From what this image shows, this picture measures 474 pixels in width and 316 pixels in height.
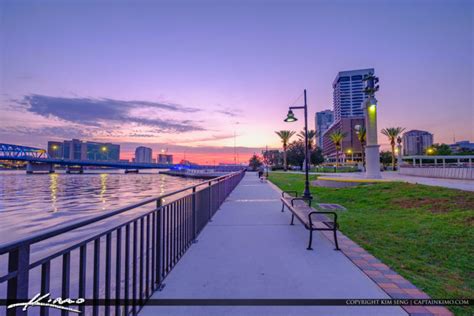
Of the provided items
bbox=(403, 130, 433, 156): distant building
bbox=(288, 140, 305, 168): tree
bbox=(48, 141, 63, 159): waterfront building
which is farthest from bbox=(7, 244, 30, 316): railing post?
bbox=(403, 130, 433, 156): distant building

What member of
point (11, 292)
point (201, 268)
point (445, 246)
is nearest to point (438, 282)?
point (445, 246)

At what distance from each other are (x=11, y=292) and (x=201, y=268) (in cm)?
264

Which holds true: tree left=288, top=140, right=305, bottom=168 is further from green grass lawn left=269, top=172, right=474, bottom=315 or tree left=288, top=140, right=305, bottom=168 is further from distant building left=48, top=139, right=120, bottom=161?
distant building left=48, top=139, right=120, bottom=161

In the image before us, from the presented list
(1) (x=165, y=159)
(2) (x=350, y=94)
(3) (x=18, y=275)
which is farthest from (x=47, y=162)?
(2) (x=350, y=94)

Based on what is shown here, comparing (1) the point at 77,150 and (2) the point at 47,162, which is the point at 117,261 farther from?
(1) the point at 77,150

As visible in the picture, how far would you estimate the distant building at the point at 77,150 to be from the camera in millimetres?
125562

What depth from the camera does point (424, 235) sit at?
5.33m

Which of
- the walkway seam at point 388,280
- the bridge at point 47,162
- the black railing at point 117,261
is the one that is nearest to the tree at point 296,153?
the bridge at point 47,162

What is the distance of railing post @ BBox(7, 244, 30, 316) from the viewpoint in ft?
3.88

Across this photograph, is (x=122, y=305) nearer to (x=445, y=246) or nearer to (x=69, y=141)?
(x=445, y=246)

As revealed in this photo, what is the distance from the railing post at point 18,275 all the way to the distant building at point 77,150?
140 meters

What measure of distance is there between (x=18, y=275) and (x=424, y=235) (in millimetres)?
6797

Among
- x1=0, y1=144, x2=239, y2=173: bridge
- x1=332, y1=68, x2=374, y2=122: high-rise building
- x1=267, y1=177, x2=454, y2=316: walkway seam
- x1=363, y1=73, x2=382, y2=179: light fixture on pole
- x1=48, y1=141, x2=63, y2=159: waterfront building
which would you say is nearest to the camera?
x1=267, y1=177, x2=454, y2=316: walkway seam

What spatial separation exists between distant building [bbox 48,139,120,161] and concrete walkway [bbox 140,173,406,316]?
137361 millimetres
